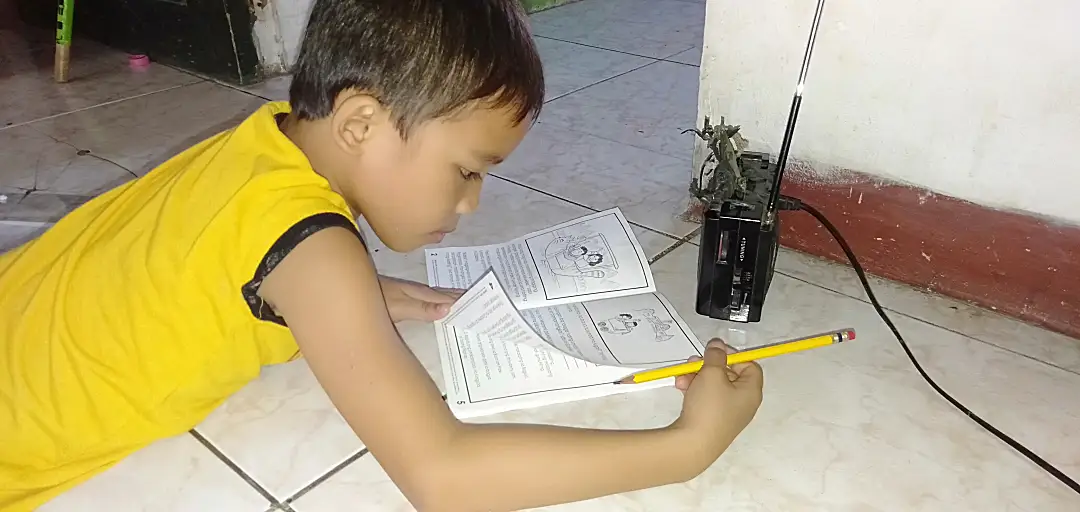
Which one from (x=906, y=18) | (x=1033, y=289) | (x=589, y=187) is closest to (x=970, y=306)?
(x=1033, y=289)

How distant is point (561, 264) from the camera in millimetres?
947

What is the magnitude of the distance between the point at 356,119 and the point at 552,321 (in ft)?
1.02

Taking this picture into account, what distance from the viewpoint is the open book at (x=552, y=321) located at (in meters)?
0.76

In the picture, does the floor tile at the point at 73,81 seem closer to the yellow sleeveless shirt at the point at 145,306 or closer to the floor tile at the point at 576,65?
the floor tile at the point at 576,65

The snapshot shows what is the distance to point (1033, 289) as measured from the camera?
868 mm

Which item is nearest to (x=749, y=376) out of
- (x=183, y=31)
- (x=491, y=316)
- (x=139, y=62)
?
(x=491, y=316)

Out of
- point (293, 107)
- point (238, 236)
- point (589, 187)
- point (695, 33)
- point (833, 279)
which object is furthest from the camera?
point (695, 33)

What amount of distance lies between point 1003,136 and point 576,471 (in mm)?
567

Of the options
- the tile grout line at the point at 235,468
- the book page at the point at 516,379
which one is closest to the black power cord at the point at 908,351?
the book page at the point at 516,379

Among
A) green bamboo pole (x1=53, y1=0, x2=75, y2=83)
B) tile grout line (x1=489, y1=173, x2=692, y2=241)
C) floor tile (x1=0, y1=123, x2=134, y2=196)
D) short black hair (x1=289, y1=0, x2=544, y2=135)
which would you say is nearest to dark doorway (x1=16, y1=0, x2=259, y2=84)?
green bamboo pole (x1=53, y1=0, x2=75, y2=83)

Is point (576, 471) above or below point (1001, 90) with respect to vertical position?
below

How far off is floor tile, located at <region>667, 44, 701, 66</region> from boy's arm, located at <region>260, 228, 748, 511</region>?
1352mm

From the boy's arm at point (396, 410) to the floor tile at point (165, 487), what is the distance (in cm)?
15

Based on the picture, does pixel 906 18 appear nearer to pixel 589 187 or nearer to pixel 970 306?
pixel 970 306
